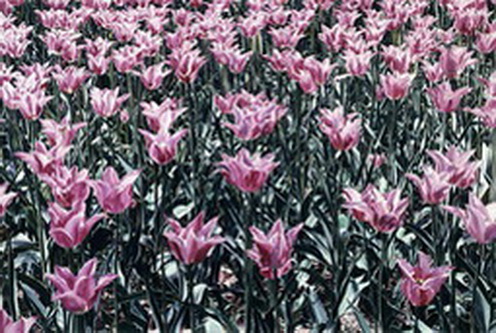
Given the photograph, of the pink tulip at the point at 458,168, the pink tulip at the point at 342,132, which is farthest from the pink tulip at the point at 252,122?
the pink tulip at the point at 458,168

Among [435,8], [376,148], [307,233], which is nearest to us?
[307,233]

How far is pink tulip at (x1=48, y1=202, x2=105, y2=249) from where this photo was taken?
191cm

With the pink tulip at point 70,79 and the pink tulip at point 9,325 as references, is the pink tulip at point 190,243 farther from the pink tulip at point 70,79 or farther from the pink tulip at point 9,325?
the pink tulip at point 70,79

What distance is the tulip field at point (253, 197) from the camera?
2029mm

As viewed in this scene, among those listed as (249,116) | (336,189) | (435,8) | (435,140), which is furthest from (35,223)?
(435,8)

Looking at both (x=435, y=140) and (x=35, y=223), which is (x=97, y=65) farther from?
(x=435, y=140)

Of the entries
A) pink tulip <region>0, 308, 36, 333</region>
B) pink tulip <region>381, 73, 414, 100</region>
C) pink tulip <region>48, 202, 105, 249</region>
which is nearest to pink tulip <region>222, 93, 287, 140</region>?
pink tulip <region>381, 73, 414, 100</region>

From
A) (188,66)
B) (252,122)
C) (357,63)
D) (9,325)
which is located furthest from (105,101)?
(9,325)

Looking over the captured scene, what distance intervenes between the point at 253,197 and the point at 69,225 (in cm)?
66

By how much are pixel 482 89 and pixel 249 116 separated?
1810 millimetres

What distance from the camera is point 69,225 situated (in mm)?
1915

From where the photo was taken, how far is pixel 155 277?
8.09 ft

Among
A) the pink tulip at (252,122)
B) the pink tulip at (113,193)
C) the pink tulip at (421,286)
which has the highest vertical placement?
the pink tulip at (113,193)

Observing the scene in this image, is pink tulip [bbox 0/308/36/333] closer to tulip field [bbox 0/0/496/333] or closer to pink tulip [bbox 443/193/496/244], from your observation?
tulip field [bbox 0/0/496/333]
